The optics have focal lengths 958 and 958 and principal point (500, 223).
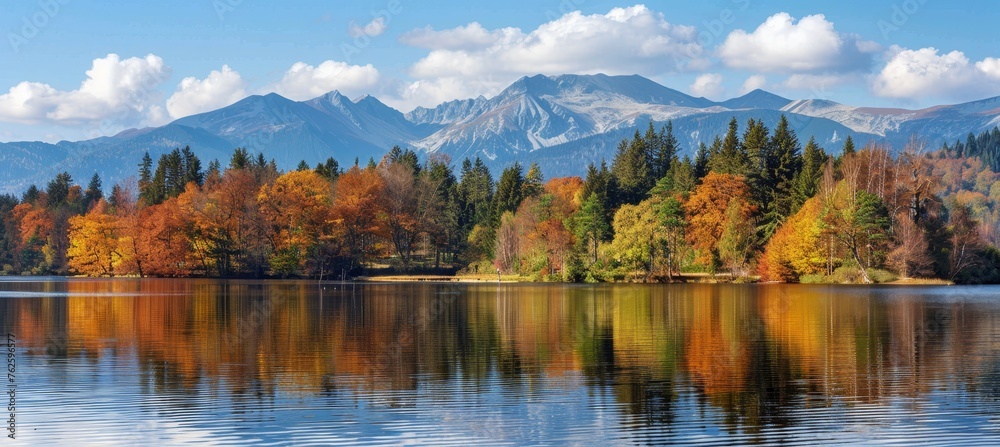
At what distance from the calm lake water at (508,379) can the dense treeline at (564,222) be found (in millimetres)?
53730

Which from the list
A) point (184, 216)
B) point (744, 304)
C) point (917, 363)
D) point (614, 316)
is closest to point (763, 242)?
point (744, 304)

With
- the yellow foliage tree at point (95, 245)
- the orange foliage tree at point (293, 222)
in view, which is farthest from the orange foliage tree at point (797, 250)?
the yellow foliage tree at point (95, 245)

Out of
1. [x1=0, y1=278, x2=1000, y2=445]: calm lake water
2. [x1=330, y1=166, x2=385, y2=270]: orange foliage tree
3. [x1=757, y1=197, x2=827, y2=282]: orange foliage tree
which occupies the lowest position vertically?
[x1=0, y1=278, x2=1000, y2=445]: calm lake water

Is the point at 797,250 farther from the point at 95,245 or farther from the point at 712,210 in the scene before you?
the point at 95,245

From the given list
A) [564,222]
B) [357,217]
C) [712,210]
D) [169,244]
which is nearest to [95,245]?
[169,244]

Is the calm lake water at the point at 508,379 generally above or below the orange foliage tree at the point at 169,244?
below

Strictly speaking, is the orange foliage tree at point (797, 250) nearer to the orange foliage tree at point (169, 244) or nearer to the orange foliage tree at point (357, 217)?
the orange foliage tree at point (357, 217)

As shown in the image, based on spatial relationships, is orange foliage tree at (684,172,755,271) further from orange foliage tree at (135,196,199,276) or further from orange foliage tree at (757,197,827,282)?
orange foliage tree at (135,196,199,276)

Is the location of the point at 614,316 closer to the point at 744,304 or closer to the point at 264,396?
the point at 744,304

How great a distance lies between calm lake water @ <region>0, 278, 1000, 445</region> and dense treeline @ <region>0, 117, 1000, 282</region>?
53.7m

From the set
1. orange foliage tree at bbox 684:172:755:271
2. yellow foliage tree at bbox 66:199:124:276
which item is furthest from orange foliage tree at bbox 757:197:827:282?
yellow foliage tree at bbox 66:199:124:276

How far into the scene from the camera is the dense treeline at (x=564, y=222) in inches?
4001

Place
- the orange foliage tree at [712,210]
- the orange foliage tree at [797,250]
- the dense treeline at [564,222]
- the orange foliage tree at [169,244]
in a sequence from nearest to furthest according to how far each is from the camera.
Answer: the orange foliage tree at [797,250]
the dense treeline at [564,222]
the orange foliage tree at [712,210]
the orange foliage tree at [169,244]

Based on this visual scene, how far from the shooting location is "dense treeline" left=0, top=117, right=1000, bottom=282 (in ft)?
333
